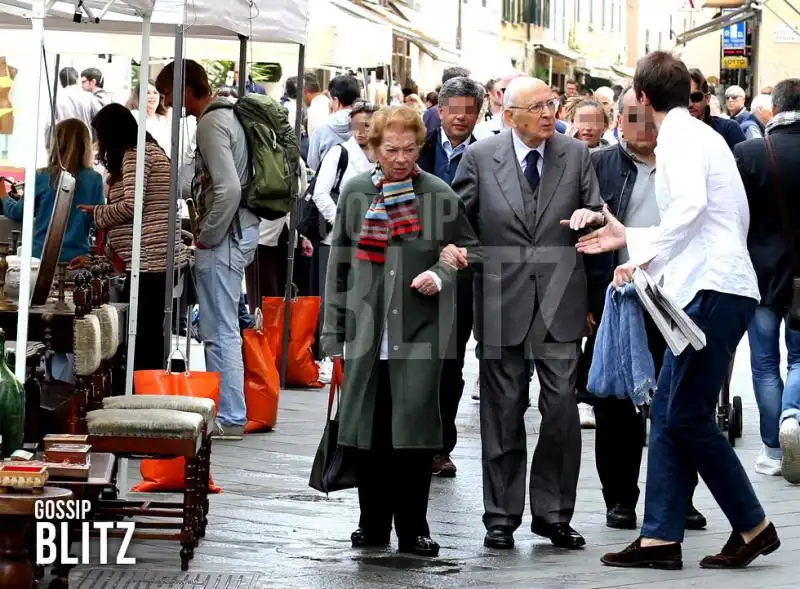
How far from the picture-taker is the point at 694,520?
8.23 m

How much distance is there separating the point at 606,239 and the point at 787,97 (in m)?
2.65

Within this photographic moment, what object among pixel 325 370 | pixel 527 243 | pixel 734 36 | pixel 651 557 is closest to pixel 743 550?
pixel 651 557

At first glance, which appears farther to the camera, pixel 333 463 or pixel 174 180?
pixel 174 180

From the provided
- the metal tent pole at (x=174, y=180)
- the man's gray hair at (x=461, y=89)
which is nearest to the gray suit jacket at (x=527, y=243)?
the man's gray hair at (x=461, y=89)

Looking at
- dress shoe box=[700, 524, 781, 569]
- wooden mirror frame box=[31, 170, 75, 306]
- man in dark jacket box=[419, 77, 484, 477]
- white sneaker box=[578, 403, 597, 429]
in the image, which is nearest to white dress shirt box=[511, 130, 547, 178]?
man in dark jacket box=[419, 77, 484, 477]

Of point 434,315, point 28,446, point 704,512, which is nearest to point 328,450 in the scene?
point 434,315

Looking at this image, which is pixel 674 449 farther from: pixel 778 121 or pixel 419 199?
pixel 778 121

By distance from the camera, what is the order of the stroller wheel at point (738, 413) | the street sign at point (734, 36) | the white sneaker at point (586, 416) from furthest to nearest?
the street sign at point (734, 36), the white sneaker at point (586, 416), the stroller wheel at point (738, 413)

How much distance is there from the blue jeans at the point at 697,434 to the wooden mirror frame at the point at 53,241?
2.64 metres

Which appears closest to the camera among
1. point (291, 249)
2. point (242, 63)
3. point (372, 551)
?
point (372, 551)

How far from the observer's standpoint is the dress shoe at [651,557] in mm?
7266

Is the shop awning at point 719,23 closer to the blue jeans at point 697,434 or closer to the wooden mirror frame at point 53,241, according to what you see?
the wooden mirror frame at point 53,241

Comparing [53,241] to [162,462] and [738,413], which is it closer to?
[162,462]

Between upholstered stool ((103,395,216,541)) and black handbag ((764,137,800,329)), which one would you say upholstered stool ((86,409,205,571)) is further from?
black handbag ((764,137,800,329))
